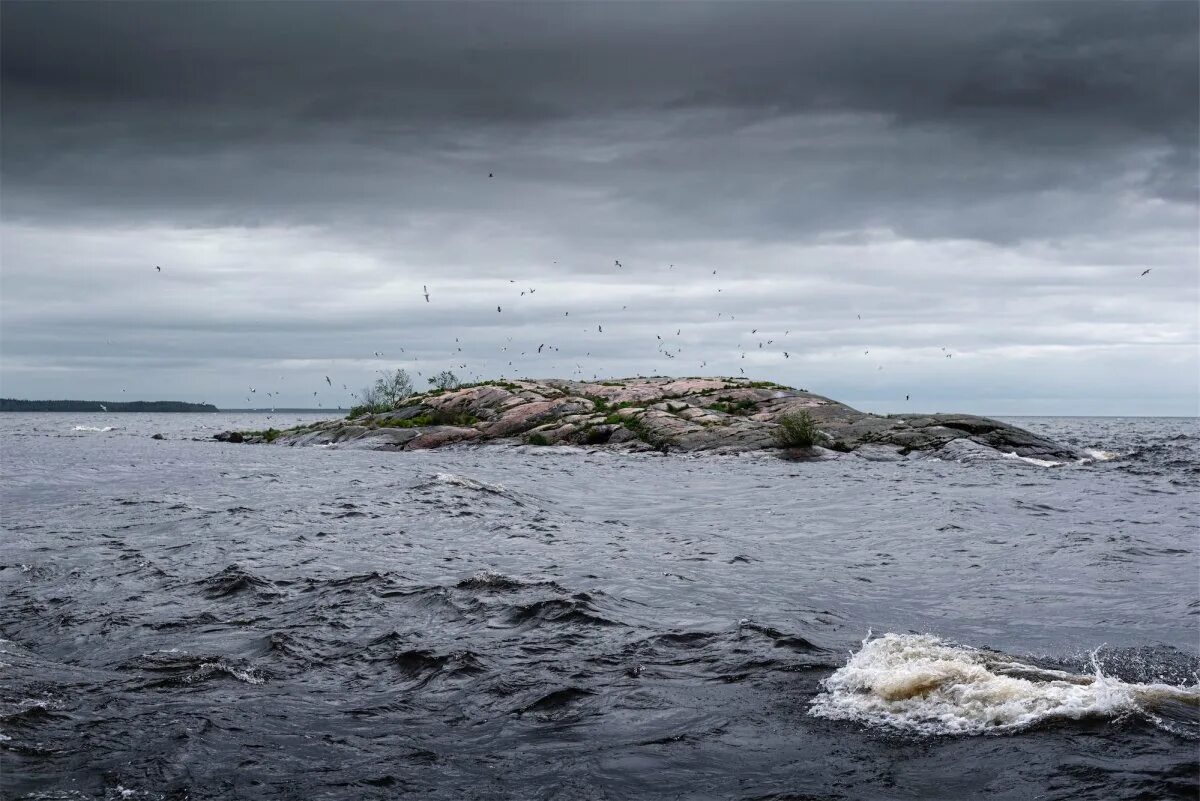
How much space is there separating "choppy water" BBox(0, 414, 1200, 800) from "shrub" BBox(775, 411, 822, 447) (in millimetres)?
21476

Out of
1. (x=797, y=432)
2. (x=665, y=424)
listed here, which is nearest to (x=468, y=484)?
(x=797, y=432)

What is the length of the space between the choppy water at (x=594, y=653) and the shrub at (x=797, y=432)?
21.5 metres

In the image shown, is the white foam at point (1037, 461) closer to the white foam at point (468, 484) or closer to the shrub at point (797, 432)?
the shrub at point (797, 432)

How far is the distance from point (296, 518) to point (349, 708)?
14.5 m

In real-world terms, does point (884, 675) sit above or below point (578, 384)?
below

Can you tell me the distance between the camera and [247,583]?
14414 mm

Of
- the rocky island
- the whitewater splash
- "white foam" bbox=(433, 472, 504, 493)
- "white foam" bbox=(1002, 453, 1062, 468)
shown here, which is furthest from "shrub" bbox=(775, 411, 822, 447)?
the whitewater splash

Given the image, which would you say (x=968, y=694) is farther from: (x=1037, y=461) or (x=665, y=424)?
(x=665, y=424)

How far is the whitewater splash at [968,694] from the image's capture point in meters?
8.19

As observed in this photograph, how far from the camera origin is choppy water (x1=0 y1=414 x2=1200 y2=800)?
281 inches

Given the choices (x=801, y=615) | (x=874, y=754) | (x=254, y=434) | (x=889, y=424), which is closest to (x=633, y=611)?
(x=801, y=615)

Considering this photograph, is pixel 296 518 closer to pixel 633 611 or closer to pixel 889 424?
pixel 633 611

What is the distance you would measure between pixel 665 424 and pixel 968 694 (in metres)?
Result: 44.1

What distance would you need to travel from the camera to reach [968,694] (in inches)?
344
